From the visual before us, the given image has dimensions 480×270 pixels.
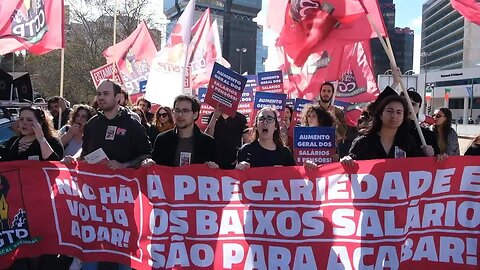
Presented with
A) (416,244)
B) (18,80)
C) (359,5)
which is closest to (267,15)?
(359,5)

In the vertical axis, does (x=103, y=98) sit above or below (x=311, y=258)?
above

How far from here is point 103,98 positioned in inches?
193

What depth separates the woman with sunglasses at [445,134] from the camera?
6.71m

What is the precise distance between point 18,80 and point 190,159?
30.5 ft

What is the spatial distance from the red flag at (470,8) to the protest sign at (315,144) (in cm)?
175

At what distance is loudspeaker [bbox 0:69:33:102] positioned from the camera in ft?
36.2

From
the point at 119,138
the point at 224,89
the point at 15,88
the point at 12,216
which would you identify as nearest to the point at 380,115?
the point at 224,89

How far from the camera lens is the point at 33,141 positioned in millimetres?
4957

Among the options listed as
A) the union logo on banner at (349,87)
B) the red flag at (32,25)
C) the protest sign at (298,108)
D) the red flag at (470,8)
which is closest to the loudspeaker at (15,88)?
the red flag at (32,25)

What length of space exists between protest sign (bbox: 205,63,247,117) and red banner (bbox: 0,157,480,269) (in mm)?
1695

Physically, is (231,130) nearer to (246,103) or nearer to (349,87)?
(246,103)

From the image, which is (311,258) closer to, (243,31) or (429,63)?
(243,31)

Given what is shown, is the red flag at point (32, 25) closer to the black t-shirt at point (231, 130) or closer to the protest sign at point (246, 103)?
the black t-shirt at point (231, 130)

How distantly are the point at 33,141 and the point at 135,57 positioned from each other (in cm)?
822
